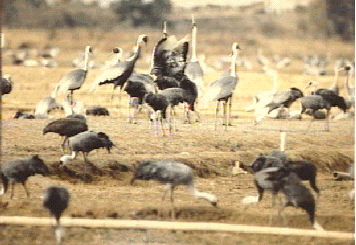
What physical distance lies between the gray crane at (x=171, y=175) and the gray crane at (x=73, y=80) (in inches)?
50.8

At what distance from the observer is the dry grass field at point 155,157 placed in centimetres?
662

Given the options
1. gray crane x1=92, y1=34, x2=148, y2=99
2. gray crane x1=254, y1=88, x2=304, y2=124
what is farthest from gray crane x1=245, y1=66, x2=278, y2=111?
gray crane x1=92, y1=34, x2=148, y2=99

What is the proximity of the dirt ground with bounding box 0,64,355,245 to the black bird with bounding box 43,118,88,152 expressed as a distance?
7 centimetres

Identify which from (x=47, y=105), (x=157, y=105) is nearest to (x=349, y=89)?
(x=157, y=105)

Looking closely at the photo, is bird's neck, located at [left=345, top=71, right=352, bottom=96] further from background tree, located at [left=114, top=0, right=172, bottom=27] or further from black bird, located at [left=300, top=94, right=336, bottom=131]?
background tree, located at [left=114, top=0, right=172, bottom=27]

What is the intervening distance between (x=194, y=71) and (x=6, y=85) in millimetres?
1730

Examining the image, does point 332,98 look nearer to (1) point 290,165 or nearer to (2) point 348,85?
(2) point 348,85

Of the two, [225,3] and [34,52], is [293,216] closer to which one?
[225,3]

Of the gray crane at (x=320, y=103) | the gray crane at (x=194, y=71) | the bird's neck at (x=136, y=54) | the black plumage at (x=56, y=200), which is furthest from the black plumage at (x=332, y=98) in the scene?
the black plumage at (x=56, y=200)

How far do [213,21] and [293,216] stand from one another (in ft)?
6.37

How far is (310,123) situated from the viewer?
8320 millimetres

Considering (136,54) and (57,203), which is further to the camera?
(136,54)

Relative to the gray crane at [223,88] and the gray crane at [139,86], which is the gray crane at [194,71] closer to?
the gray crane at [223,88]

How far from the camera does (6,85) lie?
8.01 metres
